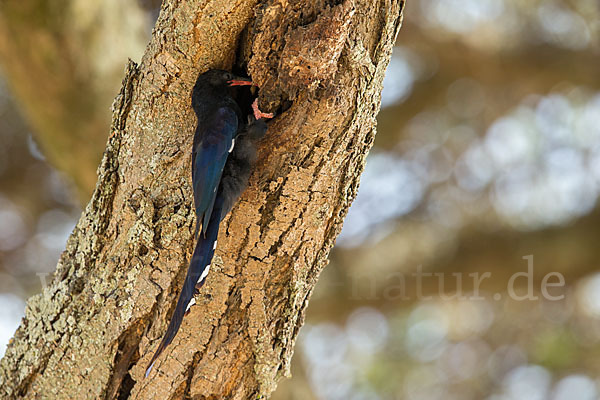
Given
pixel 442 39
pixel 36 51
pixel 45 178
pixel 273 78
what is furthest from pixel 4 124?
pixel 273 78

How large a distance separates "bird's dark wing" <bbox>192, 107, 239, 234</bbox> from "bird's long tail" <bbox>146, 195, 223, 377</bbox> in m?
0.02

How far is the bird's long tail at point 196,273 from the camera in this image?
4.18ft

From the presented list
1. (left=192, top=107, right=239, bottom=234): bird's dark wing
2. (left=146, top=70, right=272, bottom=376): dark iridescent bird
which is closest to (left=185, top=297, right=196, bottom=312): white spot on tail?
(left=146, top=70, right=272, bottom=376): dark iridescent bird

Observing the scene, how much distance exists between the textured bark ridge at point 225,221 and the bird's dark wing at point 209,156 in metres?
0.06

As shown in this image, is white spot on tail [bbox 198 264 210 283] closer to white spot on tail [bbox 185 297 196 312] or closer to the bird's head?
white spot on tail [bbox 185 297 196 312]

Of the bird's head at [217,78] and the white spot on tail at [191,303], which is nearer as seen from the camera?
the white spot on tail at [191,303]

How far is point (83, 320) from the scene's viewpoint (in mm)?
1393

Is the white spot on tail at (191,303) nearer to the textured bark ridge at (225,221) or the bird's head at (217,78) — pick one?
the textured bark ridge at (225,221)

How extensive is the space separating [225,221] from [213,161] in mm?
140

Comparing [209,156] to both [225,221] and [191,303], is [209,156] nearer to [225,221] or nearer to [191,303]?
[225,221]

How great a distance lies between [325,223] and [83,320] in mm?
615

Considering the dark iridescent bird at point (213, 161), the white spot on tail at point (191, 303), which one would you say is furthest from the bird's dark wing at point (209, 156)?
the white spot on tail at point (191, 303)

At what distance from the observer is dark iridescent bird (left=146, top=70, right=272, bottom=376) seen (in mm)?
1278

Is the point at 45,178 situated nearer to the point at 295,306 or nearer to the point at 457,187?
the point at 457,187
